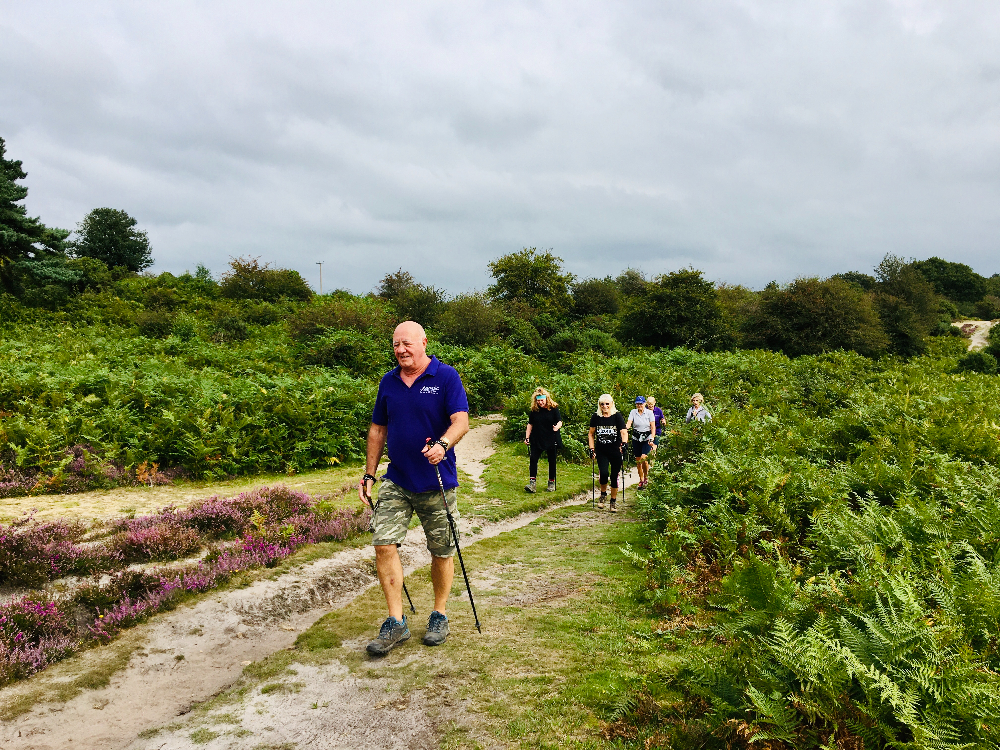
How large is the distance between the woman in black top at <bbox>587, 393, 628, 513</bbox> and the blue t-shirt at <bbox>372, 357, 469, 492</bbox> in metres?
6.12

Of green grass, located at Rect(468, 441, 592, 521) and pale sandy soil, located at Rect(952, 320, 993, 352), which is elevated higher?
pale sandy soil, located at Rect(952, 320, 993, 352)

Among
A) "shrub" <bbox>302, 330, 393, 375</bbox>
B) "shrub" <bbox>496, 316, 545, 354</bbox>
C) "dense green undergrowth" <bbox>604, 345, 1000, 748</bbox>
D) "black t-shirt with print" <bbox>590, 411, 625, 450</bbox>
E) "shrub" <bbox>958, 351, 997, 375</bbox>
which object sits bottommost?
"dense green undergrowth" <bbox>604, 345, 1000, 748</bbox>

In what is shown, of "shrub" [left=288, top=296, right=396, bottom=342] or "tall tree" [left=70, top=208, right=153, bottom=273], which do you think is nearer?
"shrub" [left=288, top=296, right=396, bottom=342]

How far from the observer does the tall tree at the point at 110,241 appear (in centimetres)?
4631

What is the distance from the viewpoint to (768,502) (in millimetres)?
7105

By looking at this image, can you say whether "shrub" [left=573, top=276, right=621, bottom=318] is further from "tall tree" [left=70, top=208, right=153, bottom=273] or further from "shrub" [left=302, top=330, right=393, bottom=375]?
"tall tree" [left=70, top=208, right=153, bottom=273]

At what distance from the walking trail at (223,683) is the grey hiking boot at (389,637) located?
31 cm

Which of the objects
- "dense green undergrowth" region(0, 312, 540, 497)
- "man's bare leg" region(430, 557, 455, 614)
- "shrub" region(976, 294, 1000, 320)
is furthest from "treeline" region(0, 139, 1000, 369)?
"shrub" region(976, 294, 1000, 320)

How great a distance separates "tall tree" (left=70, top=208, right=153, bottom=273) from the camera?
46.3 metres

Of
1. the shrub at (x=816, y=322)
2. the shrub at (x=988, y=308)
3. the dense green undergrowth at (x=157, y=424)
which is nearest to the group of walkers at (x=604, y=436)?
the dense green undergrowth at (x=157, y=424)

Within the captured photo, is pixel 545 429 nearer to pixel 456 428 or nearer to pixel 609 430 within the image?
pixel 609 430

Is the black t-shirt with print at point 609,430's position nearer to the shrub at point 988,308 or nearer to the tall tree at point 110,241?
the tall tree at point 110,241

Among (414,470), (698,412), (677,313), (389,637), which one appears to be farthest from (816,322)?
(389,637)

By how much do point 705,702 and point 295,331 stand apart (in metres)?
25.6
